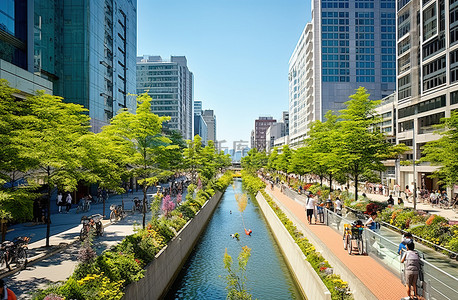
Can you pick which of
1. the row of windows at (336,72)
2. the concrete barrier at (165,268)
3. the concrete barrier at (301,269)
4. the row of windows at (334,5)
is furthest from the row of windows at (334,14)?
the concrete barrier at (165,268)

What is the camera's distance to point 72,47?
1859 inches

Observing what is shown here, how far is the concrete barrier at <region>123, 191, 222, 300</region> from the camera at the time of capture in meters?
12.8

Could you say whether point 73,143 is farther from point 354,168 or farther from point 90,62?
point 90,62

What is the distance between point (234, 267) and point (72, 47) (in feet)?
134

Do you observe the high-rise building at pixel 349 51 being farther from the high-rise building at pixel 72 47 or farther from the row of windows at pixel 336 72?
the high-rise building at pixel 72 47

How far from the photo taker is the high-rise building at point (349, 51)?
95750 mm

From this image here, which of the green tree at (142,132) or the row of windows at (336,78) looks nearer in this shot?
the green tree at (142,132)

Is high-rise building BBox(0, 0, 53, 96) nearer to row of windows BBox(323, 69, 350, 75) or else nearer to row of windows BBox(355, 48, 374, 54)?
row of windows BBox(323, 69, 350, 75)

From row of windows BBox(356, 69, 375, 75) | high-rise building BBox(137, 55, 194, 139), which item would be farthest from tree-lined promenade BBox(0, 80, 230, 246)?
high-rise building BBox(137, 55, 194, 139)

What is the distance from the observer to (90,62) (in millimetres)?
48250

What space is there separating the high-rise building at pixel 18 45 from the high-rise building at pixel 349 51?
250 feet

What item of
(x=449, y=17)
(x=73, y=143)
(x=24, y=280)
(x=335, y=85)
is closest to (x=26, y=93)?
(x=73, y=143)

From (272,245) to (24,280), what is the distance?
1818cm

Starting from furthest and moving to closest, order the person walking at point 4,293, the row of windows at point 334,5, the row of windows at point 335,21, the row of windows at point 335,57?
the row of windows at point 335,21, the row of windows at point 334,5, the row of windows at point 335,57, the person walking at point 4,293
